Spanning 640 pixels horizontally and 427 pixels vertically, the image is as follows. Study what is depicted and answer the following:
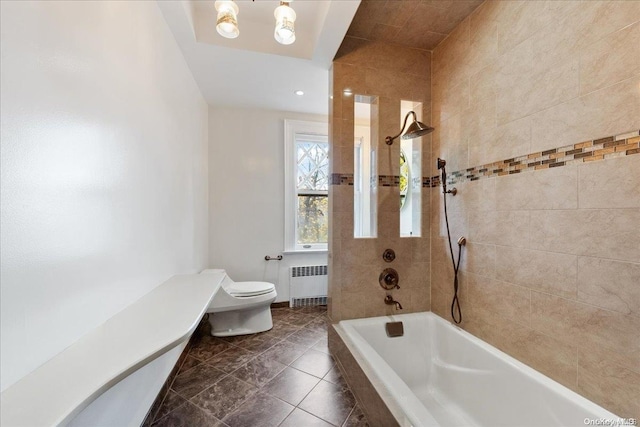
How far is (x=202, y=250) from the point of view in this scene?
2.72 meters

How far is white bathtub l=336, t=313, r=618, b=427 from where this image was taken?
1161 millimetres

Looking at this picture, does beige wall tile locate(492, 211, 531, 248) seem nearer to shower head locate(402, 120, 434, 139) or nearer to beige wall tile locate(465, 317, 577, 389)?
beige wall tile locate(465, 317, 577, 389)

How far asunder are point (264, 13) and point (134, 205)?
1655 mm

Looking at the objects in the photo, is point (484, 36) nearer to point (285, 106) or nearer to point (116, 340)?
point (285, 106)

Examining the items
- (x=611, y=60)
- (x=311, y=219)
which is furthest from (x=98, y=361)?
Result: (x=311, y=219)

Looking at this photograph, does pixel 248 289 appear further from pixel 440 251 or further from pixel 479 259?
pixel 479 259

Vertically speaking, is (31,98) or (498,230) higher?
(31,98)

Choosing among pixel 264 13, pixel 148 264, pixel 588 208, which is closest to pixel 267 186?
pixel 264 13

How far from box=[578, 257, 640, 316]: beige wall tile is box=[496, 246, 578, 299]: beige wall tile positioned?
1.5 inches

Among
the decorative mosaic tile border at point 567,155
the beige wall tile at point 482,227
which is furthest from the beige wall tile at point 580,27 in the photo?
the beige wall tile at point 482,227

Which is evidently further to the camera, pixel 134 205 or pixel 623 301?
pixel 134 205

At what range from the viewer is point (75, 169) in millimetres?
837

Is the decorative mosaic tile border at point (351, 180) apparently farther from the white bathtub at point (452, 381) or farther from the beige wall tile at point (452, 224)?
the white bathtub at point (452, 381)

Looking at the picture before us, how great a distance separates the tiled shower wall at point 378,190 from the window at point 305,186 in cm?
120
